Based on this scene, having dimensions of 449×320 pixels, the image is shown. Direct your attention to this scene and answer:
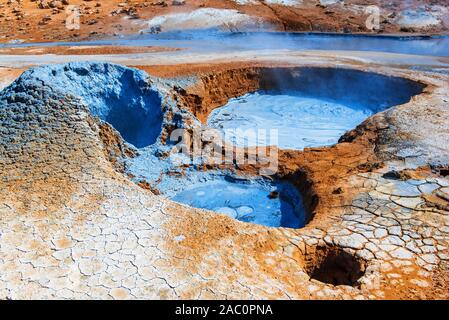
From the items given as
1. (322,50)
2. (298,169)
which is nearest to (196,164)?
(298,169)

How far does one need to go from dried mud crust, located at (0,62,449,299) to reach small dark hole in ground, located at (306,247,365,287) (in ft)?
0.04

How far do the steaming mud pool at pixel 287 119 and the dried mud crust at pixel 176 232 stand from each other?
277 cm

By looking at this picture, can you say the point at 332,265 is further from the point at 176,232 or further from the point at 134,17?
the point at 134,17

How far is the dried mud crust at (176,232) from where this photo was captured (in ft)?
13.1

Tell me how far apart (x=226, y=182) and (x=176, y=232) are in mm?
2721

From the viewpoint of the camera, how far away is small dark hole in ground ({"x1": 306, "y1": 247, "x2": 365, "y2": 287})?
14.6 feet

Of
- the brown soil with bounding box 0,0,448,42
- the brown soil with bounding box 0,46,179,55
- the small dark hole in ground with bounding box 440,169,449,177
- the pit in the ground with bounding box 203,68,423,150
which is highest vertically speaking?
the brown soil with bounding box 0,0,448,42

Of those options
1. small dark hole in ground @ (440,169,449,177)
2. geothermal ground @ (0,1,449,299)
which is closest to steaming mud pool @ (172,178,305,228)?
geothermal ground @ (0,1,449,299)

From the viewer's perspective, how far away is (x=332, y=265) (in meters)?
4.61

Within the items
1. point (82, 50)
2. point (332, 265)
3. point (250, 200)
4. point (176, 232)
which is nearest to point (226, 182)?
point (250, 200)

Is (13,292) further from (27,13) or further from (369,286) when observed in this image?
(27,13)

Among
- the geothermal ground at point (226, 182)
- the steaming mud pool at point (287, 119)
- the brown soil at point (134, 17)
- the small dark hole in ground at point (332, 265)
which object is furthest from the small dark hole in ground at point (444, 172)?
the brown soil at point (134, 17)

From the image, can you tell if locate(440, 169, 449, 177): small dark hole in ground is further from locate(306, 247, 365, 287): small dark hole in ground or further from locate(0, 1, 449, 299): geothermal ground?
locate(306, 247, 365, 287): small dark hole in ground
